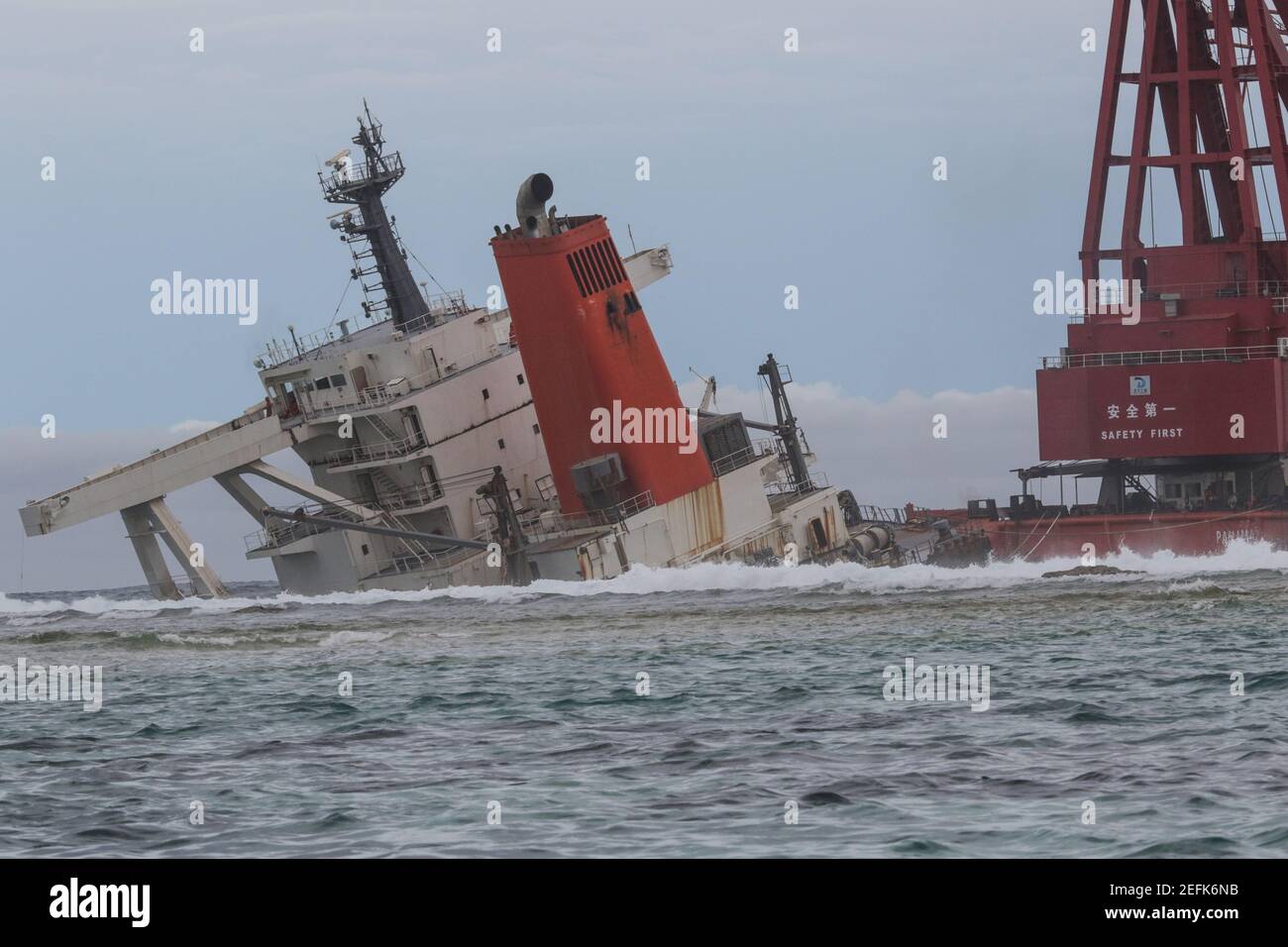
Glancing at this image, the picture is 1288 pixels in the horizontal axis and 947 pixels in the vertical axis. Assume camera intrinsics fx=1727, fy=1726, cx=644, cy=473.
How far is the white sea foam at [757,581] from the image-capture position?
38031 mm

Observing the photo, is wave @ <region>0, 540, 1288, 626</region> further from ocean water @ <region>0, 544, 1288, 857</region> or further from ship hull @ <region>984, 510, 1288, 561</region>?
ocean water @ <region>0, 544, 1288, 857</region>

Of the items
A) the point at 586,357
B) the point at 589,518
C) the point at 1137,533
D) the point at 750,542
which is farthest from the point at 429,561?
the point at 1137,533

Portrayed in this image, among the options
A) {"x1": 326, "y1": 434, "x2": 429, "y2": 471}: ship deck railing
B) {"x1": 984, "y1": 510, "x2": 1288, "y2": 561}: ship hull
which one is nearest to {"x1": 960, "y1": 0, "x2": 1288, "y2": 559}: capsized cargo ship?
{"x1": 984, "y1": 510, "x2": 1288, "y2": 561}: ship hull

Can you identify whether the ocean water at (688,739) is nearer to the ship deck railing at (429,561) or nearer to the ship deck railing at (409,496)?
the ship deck railing at (429,561)

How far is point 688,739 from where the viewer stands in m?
16.5

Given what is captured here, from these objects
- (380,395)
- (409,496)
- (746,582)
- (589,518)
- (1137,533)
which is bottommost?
(746,582)

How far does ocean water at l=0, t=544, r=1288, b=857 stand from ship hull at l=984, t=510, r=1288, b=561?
20.4 meters

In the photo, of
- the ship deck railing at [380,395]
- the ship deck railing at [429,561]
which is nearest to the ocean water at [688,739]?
the ship deck railing at [429,561]

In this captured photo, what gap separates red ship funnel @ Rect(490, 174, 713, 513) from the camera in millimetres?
40750

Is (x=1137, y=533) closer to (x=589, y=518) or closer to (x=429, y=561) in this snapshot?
(x=589, y=518)

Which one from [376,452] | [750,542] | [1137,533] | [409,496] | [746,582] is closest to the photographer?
[746,582]

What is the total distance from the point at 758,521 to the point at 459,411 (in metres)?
8.24

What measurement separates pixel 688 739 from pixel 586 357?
24761mm
